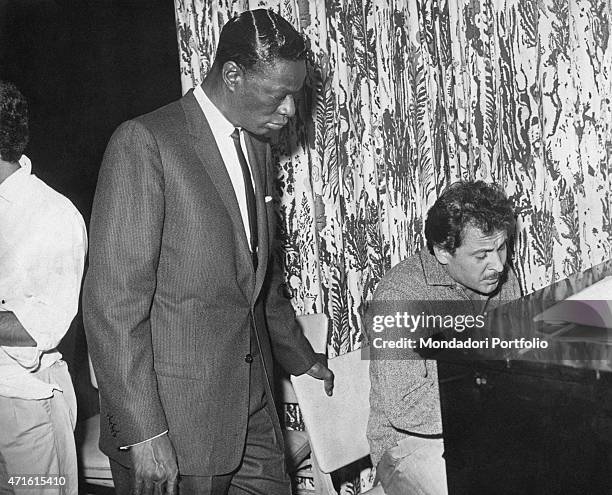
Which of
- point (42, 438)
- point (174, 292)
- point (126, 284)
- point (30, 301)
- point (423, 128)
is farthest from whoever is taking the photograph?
point (423, 128)

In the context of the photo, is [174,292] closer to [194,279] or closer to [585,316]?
[194,279]

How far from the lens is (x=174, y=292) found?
55.8 inches

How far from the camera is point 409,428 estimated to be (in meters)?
1.68

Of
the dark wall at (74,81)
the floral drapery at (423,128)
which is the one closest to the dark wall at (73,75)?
the dark wall at (74,81)

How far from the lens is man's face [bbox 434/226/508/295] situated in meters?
1.87

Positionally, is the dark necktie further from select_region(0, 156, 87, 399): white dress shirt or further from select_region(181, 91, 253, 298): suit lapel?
select_region(0, 156, 87, 399): white dress shirt

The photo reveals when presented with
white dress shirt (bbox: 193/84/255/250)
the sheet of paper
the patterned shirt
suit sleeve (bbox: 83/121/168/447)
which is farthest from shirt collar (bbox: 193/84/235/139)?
the sheet of paper

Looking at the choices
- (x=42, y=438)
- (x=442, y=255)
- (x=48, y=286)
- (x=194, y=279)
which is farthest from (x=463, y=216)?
(x=42, y=438)

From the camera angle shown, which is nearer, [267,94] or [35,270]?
[267,94]

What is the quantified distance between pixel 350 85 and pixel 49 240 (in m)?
1.25

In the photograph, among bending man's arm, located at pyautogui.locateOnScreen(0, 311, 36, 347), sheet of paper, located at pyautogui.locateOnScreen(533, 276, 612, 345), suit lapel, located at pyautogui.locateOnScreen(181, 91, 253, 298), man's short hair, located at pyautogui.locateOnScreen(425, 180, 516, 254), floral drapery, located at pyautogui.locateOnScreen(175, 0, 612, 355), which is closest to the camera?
sheet of paper, located at pyautogui.locateOnScreen(533, 276, 612, 345)

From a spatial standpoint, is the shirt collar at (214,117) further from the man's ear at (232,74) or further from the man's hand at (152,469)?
the man's hand at (152,469)

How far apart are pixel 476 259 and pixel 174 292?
2.82 ft

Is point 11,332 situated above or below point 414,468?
above
